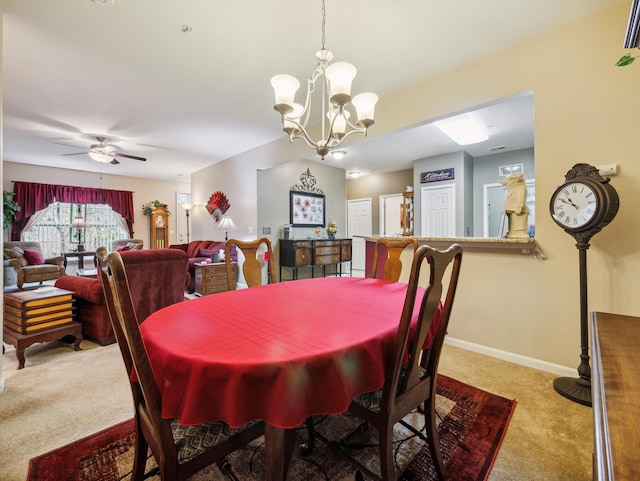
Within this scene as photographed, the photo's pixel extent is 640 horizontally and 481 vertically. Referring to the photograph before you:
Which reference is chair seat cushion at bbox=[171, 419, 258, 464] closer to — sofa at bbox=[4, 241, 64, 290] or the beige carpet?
the beige carpet

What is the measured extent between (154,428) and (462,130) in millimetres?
4724

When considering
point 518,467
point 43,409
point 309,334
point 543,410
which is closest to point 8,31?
point 43,409

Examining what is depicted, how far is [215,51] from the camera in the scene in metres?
2.44

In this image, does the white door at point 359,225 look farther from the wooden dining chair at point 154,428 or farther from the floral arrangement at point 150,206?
the wooden dining chair at point 154,428

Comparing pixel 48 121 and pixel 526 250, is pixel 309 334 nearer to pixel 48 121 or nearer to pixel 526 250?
pixel 526 250

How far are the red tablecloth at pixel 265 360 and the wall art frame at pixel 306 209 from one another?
4527 mm

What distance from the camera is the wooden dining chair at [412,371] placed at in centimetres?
96

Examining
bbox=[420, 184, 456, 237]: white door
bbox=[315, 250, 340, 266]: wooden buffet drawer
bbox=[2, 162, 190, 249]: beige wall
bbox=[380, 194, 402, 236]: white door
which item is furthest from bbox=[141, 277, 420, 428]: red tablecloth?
bbox=[2, 162, 190, 249]: beige wall

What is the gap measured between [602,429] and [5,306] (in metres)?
3.95

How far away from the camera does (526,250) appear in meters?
2.32

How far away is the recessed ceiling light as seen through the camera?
148 inches

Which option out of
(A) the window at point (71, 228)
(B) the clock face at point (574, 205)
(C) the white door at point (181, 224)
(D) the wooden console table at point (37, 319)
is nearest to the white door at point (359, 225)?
(C) the white door at point (181, 224)

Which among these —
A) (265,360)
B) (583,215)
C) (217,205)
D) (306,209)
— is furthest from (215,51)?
(217,205)

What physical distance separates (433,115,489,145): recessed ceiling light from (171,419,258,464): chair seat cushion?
12.8 ft
